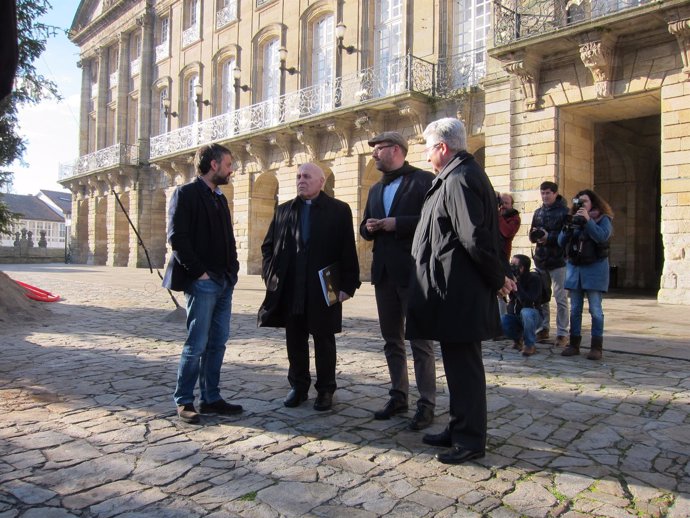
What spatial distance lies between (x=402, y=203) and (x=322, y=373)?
1.31 metres

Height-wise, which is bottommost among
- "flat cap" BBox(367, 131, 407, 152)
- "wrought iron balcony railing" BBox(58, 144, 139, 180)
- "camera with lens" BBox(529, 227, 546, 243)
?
"camera with lens" BBox(529, 227, 546, 243)

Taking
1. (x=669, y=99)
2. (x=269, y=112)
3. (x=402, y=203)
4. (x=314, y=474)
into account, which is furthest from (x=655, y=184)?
(x=314, y=474)

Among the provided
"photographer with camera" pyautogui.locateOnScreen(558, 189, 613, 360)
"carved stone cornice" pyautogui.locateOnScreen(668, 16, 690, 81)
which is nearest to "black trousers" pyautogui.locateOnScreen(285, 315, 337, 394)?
"photographer with camera" pyautogui.locateOnScreen(558, 189, 613, 360)

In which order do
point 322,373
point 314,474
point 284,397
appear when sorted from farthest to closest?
point 284,397 < point 322,373 < point 314,474

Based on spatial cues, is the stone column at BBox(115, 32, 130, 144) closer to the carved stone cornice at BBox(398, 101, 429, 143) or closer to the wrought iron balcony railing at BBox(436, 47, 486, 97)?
the carved stone cornice at BBox(398, 101, 429, 143)

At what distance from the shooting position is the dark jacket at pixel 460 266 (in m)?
2.98

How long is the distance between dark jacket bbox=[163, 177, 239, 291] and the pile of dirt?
5.71 m

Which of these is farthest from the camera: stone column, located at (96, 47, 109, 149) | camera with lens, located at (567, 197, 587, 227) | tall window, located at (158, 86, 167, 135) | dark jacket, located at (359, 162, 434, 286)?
stone column, located at (96, 47, 109, 149)

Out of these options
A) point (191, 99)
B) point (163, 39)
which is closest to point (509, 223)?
point (191, 99)

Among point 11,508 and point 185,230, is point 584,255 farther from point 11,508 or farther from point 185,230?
point 11,508

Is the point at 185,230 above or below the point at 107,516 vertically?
above

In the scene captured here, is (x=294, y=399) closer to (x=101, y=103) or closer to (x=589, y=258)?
(x=589, y=258)

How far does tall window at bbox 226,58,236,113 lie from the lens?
930 inches

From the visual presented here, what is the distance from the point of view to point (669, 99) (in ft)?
35.7
